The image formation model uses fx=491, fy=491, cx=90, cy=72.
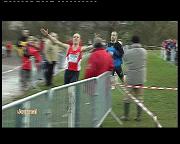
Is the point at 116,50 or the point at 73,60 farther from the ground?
the point at 116,50

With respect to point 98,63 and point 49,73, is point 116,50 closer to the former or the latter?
point 49,73

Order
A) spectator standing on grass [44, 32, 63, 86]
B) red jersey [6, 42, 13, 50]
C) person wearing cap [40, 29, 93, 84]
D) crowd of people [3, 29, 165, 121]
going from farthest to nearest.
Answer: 1. red jersey [6, 42, 13, 50]
2. spectator standing on grass [44, 32, 63, 86]
3. person wearing cap [40, 29, 93, 84]
4. crowd of people [3, 29, 165, 121]

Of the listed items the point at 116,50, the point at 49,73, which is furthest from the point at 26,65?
the point at 116,50

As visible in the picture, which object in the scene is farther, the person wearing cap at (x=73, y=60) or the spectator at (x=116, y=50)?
the spectator at (x=116, y=50)

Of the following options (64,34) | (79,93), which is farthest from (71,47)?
(64,34)

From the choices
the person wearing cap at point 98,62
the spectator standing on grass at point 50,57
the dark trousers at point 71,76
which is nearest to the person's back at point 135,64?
the person wearing cap at point 98,62

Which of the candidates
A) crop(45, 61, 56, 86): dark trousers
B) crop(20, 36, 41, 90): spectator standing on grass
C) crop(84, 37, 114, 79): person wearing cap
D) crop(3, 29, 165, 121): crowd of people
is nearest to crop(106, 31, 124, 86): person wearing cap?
crop(3, 29, 165, 121): crowd of people

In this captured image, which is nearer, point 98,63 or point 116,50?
point 98,63

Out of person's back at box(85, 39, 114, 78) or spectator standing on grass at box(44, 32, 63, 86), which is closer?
person's back at box(85, 39, 114, 78)

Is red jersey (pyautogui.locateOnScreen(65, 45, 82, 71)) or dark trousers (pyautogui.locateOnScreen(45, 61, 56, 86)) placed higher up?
red jersey (pyautogui.locateOnScreen(65, 45, 82, 71))

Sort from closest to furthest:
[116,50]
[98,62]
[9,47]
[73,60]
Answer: [98,62] < [73,60] < [116,50] < [9,47]

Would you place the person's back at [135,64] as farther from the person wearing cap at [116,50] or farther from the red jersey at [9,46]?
the red jersey at [9,46]

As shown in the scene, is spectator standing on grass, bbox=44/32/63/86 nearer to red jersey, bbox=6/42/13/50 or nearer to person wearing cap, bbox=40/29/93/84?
person wearing cap, bbox=40/29/93/84
